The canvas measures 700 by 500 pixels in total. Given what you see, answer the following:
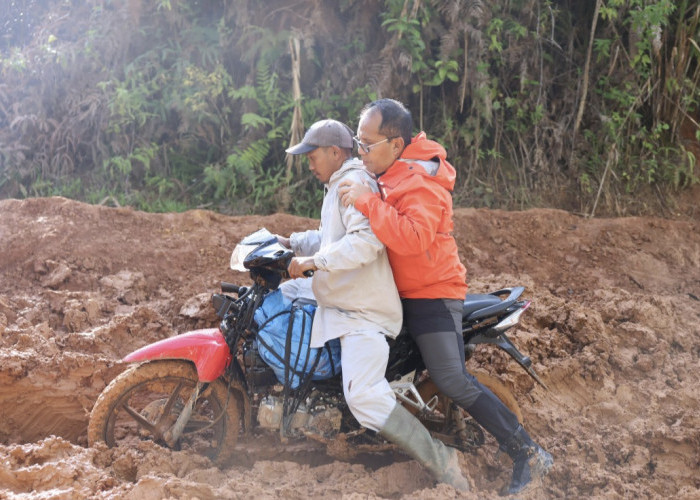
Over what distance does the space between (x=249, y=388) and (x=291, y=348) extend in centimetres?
43

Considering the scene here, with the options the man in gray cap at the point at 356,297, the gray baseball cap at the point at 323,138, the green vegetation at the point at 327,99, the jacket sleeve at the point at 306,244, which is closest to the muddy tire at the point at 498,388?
the man in gray cap at the point at 356,297

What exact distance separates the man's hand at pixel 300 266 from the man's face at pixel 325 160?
0.49 metres

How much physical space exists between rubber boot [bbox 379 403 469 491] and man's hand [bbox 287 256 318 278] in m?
0.84

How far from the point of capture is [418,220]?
3.38 m

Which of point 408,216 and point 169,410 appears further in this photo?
point 169,410

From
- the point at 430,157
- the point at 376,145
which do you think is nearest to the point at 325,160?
the point at 376,145

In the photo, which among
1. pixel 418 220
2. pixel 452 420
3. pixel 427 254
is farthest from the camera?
pixel 452 420

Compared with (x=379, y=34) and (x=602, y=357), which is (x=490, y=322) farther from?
(x=379, y=34)

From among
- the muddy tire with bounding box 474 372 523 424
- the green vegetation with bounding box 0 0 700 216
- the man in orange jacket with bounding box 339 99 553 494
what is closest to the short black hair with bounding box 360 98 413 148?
the man in orange jacket with bounding box 339 99 553 494

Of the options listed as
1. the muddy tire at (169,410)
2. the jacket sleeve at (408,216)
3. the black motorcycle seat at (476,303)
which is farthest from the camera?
the black motorcycle seat at (476,303)

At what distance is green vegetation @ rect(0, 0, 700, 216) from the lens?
7961 millimetres

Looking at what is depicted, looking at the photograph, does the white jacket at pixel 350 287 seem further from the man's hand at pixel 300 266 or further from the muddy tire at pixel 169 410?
the muddy tire at pixel 169 410

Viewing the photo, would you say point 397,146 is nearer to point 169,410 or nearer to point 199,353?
point 199,353

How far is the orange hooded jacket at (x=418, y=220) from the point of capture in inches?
132
